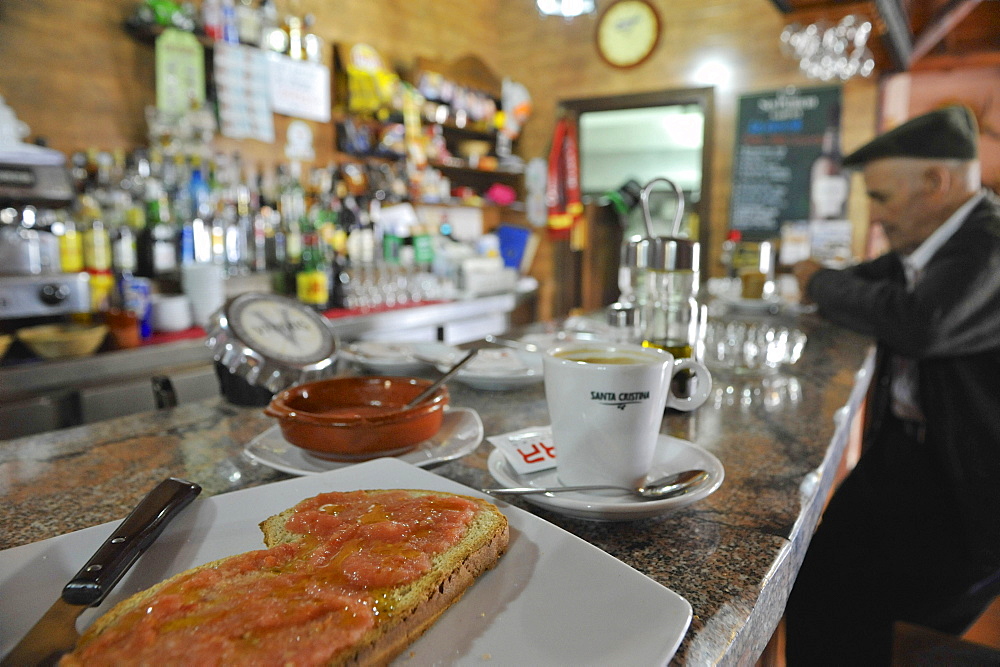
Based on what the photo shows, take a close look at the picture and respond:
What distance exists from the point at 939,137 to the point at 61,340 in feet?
10.4

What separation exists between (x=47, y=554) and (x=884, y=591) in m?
1.75

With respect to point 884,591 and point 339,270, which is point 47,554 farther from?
point 339,270

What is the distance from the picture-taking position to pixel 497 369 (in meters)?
1.33

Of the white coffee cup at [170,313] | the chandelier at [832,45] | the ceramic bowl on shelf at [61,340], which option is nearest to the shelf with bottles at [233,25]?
the white coffee cup at [170,313]

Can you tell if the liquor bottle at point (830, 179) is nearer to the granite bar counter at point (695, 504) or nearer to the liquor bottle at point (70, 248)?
the granite bar counter at point (695, 504)

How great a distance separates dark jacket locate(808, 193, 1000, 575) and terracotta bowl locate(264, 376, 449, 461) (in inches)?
63.1

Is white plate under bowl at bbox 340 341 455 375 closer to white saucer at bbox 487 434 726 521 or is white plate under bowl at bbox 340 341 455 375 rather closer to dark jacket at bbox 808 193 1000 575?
white saucer at bbox 487 434 726 521

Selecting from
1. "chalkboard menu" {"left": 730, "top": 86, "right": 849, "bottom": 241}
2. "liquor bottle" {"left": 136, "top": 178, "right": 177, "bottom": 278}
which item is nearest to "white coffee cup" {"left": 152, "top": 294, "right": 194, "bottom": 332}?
"liquor bottle" {"left": 136, "top": 178, "right": 177, "bottom": 278}

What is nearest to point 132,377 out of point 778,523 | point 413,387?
point 413,387

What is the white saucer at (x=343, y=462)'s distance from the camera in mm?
800

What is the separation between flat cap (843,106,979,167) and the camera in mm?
2039

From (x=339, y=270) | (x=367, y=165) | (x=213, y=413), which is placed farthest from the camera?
(x=367, y=165)

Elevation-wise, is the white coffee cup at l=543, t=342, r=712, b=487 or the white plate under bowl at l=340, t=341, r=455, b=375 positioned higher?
the white coffee cup at l=543, t=342, r=712, b=487

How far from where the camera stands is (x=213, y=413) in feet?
3.81
